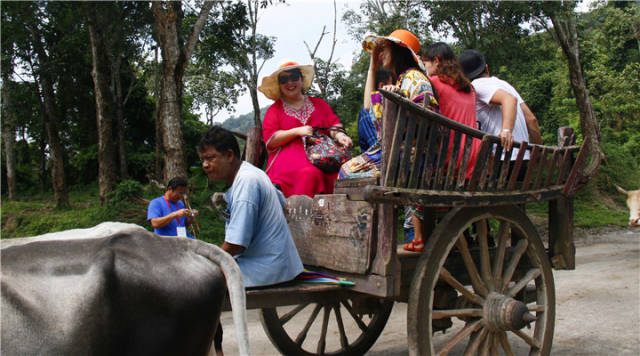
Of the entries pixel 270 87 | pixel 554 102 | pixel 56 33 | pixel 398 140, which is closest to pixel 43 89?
pixel 56 33

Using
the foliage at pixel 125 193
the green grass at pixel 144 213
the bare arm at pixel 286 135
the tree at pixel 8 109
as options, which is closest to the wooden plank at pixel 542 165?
the bare arm at pixel 286 135

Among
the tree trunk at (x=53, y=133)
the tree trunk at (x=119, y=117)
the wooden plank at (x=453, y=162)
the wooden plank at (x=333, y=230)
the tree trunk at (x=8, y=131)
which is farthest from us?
the tree trunk at (x=119, y=117)

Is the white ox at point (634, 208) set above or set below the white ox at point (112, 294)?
below

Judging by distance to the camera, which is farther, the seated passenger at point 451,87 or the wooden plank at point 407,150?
the seated passenger at point 451,87

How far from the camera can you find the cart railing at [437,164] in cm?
272

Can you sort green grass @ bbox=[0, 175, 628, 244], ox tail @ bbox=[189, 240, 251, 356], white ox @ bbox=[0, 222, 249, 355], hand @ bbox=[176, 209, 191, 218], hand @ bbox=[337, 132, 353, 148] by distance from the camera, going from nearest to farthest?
white ox @ bbox=[0, 222, 249, 355] < ox tail @ bbox=[189, 240, 251, 356] < hand @ bbox=[337, 132, 353, 148] < hand @ bbox=[176, 209, 191, 218] < green grass @ bbox=[0, 175, 628, 244]

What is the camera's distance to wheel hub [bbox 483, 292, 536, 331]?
3.03 meters

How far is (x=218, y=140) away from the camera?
289 cm

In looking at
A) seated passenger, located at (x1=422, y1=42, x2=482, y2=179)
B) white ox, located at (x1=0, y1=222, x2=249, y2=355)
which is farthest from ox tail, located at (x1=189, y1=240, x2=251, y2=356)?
seated passenger, located at (x1=422, y1=42, x2=482, y2=179)

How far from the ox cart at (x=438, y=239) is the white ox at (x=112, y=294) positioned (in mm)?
700

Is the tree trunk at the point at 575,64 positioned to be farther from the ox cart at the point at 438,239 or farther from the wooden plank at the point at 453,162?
the wooden plank at the point at 453,162

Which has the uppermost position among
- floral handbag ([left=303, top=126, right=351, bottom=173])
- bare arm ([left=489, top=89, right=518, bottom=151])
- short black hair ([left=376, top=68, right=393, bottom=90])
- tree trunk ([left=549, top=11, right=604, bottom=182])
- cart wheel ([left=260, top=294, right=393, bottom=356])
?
tree trunk ([left=549, top=11, right=604, bottom=182])

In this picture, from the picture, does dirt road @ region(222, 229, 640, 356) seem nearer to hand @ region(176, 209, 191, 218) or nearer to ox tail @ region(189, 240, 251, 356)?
hand @ region(176, 209, 191, 218)

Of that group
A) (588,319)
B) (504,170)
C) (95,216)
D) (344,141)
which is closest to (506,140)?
(504,170)
